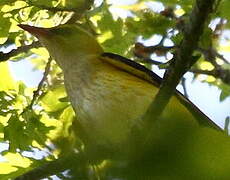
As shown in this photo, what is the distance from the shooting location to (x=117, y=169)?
1190 mm

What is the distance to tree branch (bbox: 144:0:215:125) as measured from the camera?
6.86ft

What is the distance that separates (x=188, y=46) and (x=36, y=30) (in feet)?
8.79

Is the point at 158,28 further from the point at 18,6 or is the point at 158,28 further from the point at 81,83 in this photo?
the point at 18,6

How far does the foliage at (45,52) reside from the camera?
4074 mm

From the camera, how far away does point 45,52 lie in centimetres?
568

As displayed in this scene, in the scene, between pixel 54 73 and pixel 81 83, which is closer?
pixel 81 83

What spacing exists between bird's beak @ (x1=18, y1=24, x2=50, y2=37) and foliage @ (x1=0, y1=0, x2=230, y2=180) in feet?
0.38

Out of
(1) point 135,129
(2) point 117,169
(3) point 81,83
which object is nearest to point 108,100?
(3) point 81,83

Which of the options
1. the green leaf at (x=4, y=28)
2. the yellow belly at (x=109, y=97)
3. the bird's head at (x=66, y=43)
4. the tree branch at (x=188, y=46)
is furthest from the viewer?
the bird's head at (x=66, y=43)

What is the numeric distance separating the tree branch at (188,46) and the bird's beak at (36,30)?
7.57 feet

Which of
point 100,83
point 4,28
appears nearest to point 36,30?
point 4,28

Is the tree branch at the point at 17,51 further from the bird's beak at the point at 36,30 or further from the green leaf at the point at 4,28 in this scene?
the bird's beak at the point at 36,30

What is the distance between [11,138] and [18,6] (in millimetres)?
1141

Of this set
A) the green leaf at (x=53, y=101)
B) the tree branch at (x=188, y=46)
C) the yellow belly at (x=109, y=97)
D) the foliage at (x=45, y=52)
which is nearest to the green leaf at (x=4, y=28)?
the foliage at (x=45, y=52)
